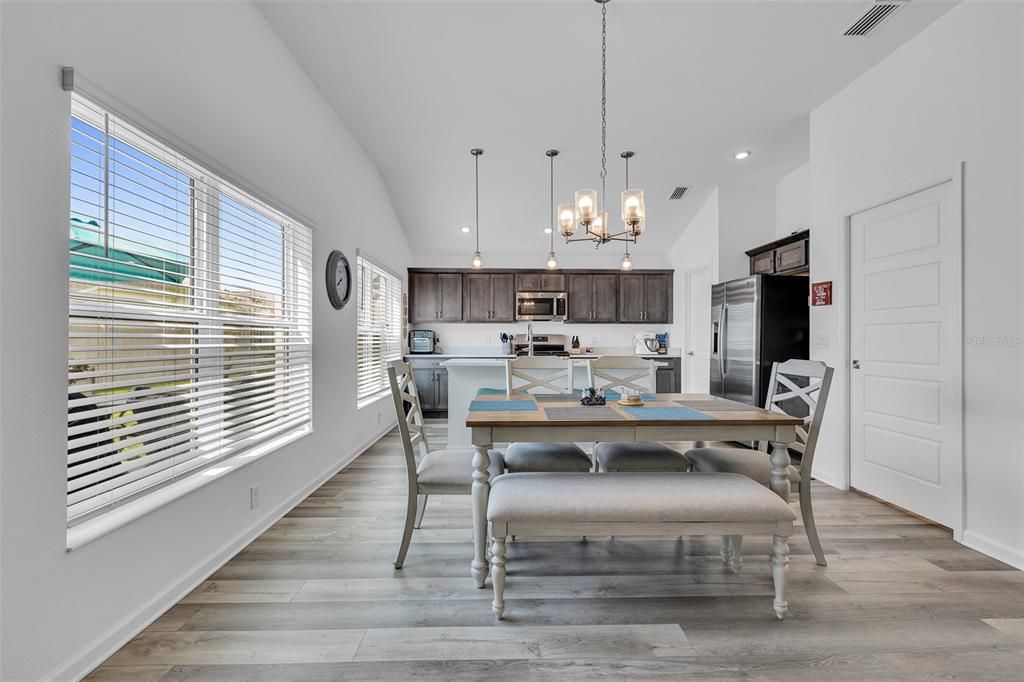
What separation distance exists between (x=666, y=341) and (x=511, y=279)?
8.10 feet

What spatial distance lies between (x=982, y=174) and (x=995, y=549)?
192 cm

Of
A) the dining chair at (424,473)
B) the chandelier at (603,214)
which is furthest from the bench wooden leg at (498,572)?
the chandelier at (603,214)

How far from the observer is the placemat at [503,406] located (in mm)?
2318

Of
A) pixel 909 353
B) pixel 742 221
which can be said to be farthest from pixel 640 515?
pixel 742 221

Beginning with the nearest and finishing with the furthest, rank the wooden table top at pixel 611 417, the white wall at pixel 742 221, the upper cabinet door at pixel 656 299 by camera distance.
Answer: the wooden table top at pixel 611 417 < the white wall at pixel 742 221 < the upper cabinet door at pixel 656 299

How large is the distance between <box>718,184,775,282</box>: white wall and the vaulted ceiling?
0.13 metres

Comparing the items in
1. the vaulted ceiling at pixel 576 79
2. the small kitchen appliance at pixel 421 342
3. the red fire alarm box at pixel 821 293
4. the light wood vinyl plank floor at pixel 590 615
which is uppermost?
the vaulted ceiling at pixel 576 79

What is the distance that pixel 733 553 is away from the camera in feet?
7.22

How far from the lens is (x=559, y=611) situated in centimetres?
188

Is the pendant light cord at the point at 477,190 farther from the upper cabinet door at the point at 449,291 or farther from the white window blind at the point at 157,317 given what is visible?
the white window blind at the point at 157,317

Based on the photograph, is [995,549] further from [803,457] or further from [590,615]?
[590,615]

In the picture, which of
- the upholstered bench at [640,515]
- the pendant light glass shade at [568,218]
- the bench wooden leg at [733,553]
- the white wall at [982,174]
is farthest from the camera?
the pendant light glass shade at [568,218]

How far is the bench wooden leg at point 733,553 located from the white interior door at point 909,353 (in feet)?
4.59

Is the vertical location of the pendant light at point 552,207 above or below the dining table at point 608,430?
above
